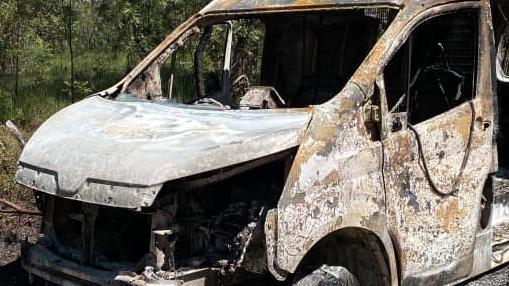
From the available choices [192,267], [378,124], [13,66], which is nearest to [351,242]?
[378,124]

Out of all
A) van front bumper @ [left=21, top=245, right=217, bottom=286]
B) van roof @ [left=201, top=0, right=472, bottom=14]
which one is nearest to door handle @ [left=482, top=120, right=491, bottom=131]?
van roof @ [left=201, top=0, right=472, bottom=14]

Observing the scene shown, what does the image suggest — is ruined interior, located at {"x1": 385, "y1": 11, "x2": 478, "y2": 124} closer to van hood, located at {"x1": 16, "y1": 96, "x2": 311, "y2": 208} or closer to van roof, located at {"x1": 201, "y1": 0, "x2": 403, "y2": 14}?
van roof, located at {"x1": 201, "y1": 0, "x2": 403, "y2": 14}

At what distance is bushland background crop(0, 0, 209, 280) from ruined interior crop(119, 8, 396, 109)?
148 inches

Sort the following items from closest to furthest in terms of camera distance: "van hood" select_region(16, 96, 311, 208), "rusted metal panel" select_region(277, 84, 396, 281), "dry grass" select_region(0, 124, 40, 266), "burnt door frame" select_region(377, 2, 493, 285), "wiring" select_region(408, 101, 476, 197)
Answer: "van hood" select_region(16, 96, 311, 208) → "rusted metal panel" select_region(277, 84, 396, 281) → "burnt door frame" select_region(377, 2, 493, 285) → "wiring" select_region(408, 101, 476, 197) → "dry grass" select_region(0, 124, 40, 266)

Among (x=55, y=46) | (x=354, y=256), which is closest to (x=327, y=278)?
(x=354, y=256)

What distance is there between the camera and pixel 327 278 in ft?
14.2

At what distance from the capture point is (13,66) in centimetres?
1350

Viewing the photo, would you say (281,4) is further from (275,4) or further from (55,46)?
(55,46)

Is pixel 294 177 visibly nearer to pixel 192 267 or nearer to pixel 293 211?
pixel 293 211

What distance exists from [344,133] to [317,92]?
75.2 inches

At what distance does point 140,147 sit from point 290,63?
8.63 feet

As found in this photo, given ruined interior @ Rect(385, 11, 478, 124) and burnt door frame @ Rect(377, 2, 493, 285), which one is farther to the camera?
ruined interior @ Rect(385, 11, 478, 124)

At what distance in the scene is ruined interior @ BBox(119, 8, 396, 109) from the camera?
19.1ft

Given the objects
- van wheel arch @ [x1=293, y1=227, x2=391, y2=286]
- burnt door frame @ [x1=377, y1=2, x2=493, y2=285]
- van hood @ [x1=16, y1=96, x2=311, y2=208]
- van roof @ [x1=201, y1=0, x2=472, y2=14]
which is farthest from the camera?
van roof @ [x1=201, y1=0, x2=472, y2=14]
